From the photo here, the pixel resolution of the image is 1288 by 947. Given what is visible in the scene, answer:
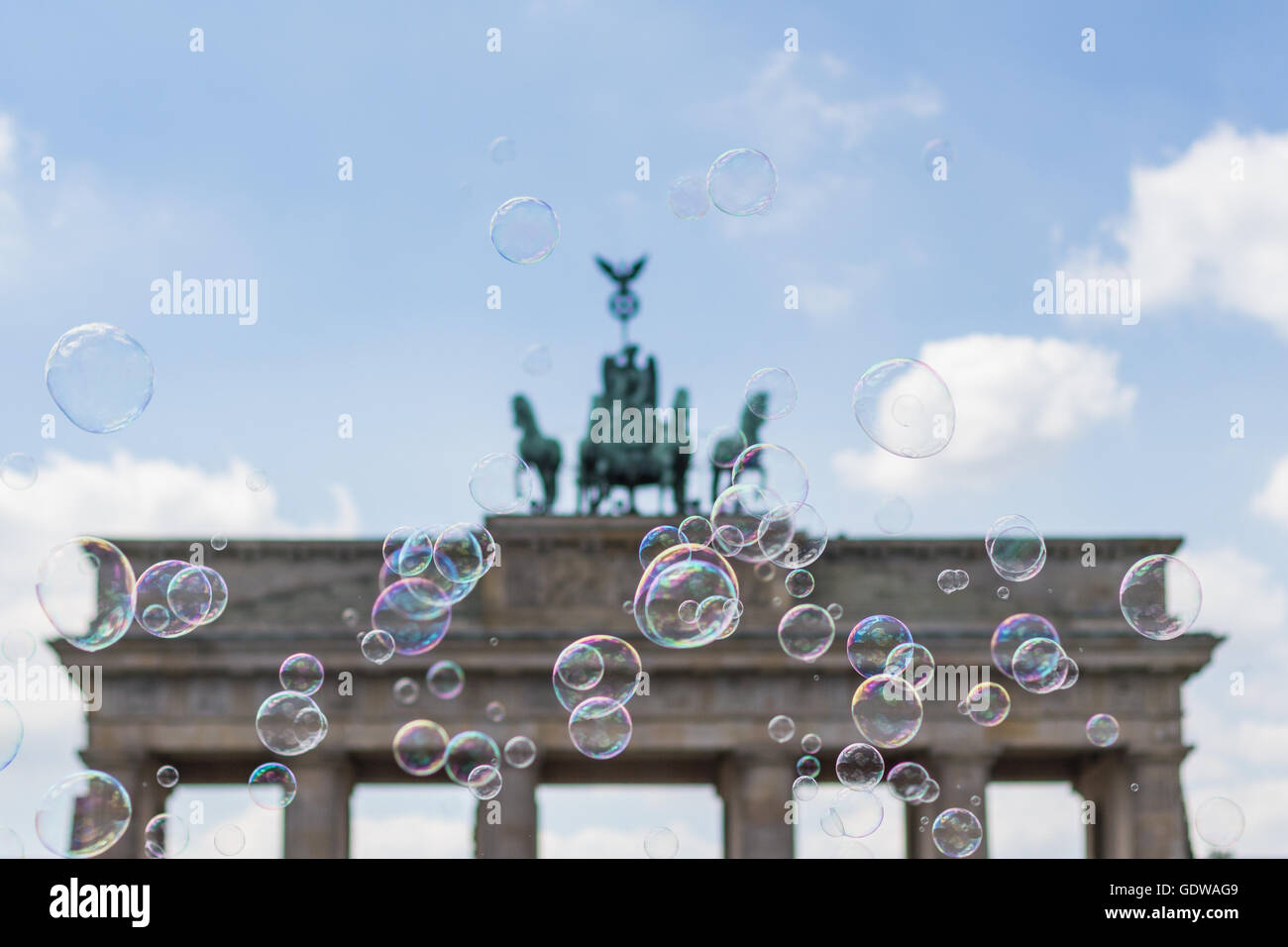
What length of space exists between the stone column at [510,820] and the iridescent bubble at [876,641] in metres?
19.3

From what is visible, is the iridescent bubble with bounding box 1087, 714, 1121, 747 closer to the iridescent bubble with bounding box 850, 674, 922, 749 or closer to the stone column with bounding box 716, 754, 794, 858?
the stone column with bounding box 716, 754, 794, 858

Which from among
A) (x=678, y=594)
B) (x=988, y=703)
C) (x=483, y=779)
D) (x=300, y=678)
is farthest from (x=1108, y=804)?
(x=678, y=594)

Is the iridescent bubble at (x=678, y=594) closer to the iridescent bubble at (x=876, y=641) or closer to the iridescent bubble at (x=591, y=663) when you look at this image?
the iridescent bubble at (x=591, y=663)

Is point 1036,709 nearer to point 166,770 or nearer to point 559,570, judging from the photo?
point 559,570

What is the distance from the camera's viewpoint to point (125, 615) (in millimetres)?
19234

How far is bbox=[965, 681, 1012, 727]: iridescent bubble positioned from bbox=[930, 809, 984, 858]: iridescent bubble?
4904mm

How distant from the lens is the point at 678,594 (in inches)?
750

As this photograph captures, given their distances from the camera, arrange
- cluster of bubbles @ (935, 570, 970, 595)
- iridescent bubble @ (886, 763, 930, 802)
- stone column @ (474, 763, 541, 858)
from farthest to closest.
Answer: stone column @ (474, 763, 541, 858)
iridescent bubble @ (886, 763, 930, 802)
cluster of bubbles @ (935, 570, 970, 595)

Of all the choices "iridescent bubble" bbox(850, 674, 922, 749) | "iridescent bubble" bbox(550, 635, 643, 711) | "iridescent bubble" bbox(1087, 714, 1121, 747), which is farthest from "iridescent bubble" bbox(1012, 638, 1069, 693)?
"iridescent bubble" bbox(1087, 714, 1121, 747)

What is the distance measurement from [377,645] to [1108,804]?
873 inches

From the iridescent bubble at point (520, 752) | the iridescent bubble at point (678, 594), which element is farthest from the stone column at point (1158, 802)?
the iridescent bubble at point (678, 594)

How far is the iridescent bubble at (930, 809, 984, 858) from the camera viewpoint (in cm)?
2147
